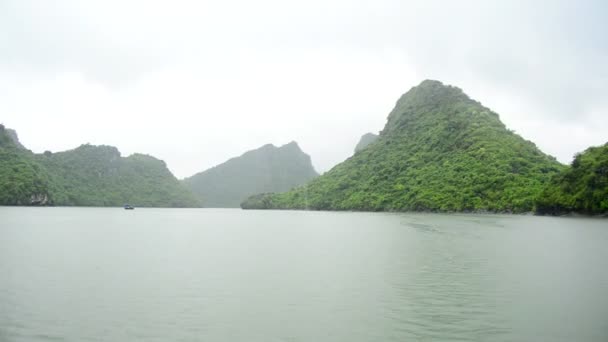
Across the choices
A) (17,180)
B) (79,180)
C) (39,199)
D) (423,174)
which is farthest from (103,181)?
(423,174)

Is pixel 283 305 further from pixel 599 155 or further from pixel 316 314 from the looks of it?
pixel 599 155

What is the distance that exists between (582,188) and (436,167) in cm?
4548

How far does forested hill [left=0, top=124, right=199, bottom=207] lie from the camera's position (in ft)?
351

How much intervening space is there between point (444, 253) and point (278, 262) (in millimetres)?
8770

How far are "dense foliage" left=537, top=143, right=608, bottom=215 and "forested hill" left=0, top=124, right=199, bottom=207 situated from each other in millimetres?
115065

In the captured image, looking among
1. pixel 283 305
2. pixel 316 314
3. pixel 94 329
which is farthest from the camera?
pixel 283 305

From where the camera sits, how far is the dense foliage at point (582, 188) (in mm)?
53906

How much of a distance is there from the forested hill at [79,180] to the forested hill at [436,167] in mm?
56543

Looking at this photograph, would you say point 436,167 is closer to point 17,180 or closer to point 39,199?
point 17,180

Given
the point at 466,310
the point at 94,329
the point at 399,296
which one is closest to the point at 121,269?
the point at 94,329

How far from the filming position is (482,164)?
288ft

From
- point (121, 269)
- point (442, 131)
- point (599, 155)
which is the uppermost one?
point (442, 131)

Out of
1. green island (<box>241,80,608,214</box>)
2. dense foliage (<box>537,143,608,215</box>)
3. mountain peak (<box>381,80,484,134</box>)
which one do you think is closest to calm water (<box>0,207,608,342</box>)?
dense foliage (<box>537,143,608,215</box>)

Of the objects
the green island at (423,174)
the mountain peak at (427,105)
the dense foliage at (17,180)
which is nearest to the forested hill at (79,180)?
the dense foliage at (17,180)
